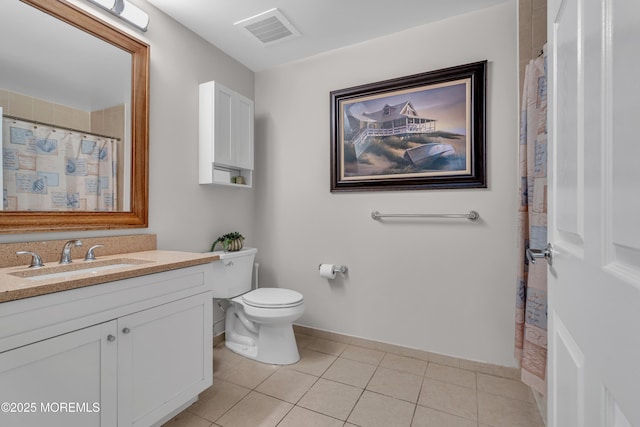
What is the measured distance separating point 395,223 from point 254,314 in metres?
1.18

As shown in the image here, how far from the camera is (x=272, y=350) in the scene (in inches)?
81.7

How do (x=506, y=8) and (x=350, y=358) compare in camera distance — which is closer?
(x=506, y=8)

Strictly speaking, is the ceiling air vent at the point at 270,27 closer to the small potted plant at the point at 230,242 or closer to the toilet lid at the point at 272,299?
the small potted plant at the point at 230,242

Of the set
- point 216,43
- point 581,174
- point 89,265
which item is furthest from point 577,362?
point 216,43

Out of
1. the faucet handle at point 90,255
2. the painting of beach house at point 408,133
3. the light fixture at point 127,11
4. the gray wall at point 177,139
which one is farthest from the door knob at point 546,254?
the light fixture at point 127,11

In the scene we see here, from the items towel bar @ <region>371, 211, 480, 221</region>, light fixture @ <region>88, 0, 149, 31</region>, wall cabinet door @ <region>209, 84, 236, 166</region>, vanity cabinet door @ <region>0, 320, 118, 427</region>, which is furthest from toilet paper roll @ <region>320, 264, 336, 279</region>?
light fixture @ <region>88, 0, 149, 31</region>

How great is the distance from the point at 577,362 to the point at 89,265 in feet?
6.15

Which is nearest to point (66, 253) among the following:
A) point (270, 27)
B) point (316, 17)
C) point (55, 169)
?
point (55, 169)

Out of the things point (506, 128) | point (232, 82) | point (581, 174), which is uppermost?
point (232, 82)

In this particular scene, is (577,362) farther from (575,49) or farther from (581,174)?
(575,49)

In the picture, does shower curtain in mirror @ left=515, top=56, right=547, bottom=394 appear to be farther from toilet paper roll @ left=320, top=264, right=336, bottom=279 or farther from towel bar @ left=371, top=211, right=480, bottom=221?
toilet paper roll @ left=320, top=264, right=336, bottom=279

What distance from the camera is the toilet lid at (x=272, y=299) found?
6.49 feet

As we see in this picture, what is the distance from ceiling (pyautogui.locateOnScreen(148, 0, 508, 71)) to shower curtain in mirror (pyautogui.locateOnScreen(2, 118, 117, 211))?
92cm

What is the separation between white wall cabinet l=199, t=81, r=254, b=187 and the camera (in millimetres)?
2174
